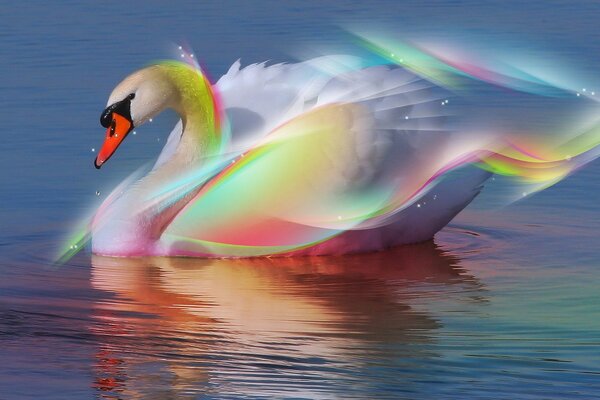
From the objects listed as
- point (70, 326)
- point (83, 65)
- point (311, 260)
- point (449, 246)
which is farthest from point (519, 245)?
point (83, 65)

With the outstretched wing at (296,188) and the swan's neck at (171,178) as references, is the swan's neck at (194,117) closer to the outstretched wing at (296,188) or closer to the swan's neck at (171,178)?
the swan's neck at (171,178)

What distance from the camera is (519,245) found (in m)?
9.69

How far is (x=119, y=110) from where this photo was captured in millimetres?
9680

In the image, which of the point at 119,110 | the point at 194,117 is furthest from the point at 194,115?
the point at 119,110

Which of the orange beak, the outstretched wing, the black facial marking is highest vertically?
the black facial marking

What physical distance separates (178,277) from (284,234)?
0.68 metres

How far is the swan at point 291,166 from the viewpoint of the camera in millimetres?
9523

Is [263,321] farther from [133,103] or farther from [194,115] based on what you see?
[194,115]

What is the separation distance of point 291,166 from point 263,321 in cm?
163

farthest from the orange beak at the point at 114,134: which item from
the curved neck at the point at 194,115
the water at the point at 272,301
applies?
the water at the point at 272,301

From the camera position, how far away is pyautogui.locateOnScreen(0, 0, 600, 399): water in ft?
23.2

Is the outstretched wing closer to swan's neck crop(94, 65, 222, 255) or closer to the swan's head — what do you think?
swan's neck crop(94, 65, 222, 255)

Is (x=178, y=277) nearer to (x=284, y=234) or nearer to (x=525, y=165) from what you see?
(x=284, y=234)

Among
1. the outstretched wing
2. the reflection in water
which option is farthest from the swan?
the reflection in water
